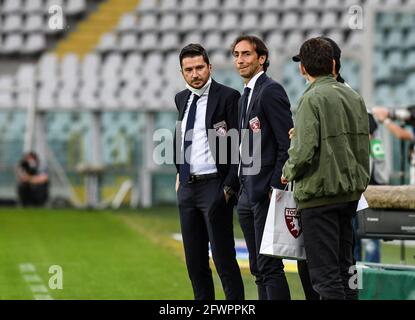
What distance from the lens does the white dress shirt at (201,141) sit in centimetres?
811

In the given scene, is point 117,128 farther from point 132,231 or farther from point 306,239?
point 306,239

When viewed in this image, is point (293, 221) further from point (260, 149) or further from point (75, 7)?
point (75, 7)

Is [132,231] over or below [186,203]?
below

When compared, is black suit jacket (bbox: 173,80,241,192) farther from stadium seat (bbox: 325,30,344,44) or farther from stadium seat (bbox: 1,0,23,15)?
stadium seat (bbox: 1,0,23,15)

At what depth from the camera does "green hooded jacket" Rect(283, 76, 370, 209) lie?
702cm

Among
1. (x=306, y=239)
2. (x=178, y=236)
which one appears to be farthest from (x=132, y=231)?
(x=306, y=239)

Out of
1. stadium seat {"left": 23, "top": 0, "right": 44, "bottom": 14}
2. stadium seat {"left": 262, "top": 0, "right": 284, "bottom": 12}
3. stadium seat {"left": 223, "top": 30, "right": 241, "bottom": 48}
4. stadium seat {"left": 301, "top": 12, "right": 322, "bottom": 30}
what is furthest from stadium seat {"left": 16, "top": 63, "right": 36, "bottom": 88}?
stadium seat {"left": 301, "top": 12, "right": 322, "bottom": 30}

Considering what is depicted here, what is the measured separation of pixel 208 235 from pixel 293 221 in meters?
1.00

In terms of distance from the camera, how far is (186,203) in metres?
8.18

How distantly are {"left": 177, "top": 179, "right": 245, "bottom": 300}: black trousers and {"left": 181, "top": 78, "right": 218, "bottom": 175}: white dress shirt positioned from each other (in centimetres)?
10

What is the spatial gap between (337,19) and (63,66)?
6.79 metres

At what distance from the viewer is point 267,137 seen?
25.5 ft

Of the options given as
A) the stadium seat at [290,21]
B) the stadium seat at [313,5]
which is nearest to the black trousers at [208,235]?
the stadium seat at [290,21]
